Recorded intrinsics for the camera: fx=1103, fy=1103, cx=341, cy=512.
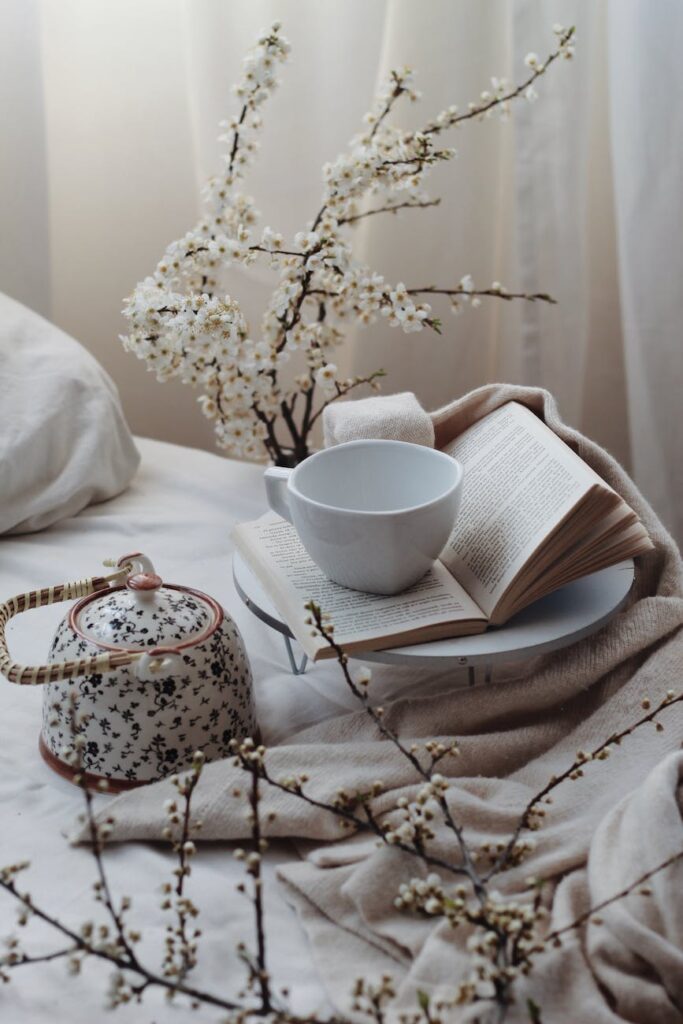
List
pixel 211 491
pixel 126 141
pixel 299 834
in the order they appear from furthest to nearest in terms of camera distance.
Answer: pixel 126 141, pixel 211 491, pixel 299 834

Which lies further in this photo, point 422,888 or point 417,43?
point 417,43

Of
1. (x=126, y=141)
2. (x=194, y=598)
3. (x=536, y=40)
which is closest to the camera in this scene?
(x=194, y=598)

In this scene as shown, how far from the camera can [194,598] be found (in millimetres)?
786

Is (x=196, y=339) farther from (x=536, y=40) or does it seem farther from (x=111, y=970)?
(x=536, y=40)

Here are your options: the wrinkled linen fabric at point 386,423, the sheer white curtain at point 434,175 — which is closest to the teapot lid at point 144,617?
the wrinkled linen fabric at point 386,423

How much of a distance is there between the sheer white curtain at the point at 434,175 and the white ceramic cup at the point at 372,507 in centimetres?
77

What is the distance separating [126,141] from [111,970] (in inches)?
54.4

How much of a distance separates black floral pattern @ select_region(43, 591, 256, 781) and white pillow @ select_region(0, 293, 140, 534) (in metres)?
0.39

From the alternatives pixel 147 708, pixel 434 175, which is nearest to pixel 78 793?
pixel 147 708

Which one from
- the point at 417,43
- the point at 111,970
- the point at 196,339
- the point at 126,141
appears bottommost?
the point at 111,970

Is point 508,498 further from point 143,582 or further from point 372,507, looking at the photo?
point 143,582

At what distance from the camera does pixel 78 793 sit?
74 cm

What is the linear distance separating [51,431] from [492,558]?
0.54 meters

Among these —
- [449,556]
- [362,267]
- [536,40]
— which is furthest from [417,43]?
[449,556]
